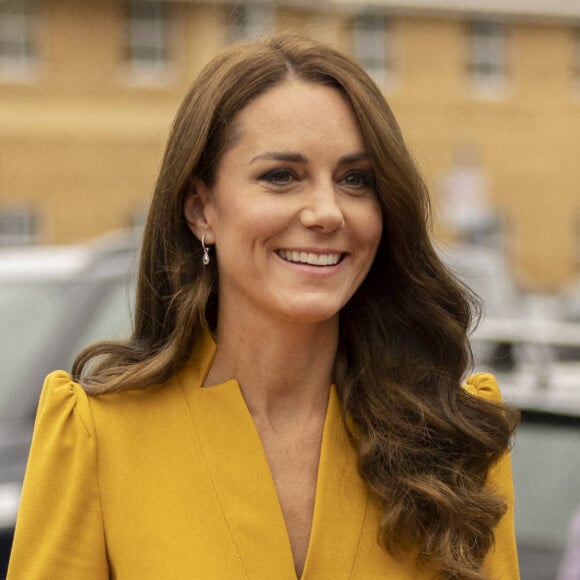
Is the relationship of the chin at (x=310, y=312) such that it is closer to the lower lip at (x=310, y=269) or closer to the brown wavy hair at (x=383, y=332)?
the lower lip at (x=310, y=269)

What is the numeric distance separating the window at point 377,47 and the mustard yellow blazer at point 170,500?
77.8 feet

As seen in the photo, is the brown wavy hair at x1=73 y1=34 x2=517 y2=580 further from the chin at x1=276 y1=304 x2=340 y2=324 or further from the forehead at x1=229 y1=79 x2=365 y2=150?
the chin at x1=276 y1=304 x2=340 y2=324

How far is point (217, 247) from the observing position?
95.0 inches

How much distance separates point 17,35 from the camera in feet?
75.6

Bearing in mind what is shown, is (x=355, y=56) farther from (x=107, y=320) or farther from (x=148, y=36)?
(x=107, y=320)

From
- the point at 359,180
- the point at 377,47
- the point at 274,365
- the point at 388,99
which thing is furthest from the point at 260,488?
the point at 377,47

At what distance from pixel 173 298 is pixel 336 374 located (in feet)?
1.29

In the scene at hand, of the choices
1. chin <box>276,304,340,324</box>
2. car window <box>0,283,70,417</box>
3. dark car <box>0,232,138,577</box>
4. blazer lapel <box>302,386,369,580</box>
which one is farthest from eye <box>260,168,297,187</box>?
car window <box>0,283,70,417</box>

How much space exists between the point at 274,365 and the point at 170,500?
1.21ft

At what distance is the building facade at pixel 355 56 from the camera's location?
23.1 metres

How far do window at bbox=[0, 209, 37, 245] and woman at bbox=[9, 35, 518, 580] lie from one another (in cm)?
2119

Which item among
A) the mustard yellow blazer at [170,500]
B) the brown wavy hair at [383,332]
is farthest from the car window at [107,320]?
the mustard yellow blazer at [170,500]

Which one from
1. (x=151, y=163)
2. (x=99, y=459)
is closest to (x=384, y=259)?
(x=99, y=459)

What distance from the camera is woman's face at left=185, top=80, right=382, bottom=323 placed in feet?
7.52
